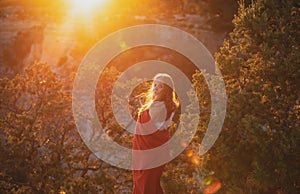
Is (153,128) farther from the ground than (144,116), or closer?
closer

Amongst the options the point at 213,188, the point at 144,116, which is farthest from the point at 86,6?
the point at 144,116

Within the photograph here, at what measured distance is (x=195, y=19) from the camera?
29.5m

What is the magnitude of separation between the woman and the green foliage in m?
2.24

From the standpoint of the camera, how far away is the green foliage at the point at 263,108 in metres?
6.96

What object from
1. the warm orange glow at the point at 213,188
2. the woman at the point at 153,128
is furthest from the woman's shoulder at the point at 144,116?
the warm orange glow at the point at 213,188

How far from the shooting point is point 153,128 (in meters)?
5.24

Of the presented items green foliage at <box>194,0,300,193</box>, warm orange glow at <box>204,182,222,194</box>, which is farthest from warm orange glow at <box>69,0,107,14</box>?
warm orange glow at <box>204,182,222,194</box>

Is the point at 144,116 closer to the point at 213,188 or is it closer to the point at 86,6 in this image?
the point at 213,188

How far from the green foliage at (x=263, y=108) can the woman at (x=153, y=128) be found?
2243 mm

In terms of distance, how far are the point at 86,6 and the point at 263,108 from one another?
2737cm

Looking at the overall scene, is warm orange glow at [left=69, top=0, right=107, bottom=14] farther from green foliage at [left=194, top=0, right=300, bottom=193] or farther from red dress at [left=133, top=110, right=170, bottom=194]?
red dress at [left=133, top=110, right=170, bottom=194]

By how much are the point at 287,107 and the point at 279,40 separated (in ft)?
4.59

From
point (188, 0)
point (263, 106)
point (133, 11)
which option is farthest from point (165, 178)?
point (133, 11)

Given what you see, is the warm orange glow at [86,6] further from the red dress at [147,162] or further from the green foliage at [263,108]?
the red dress at [147,162]
